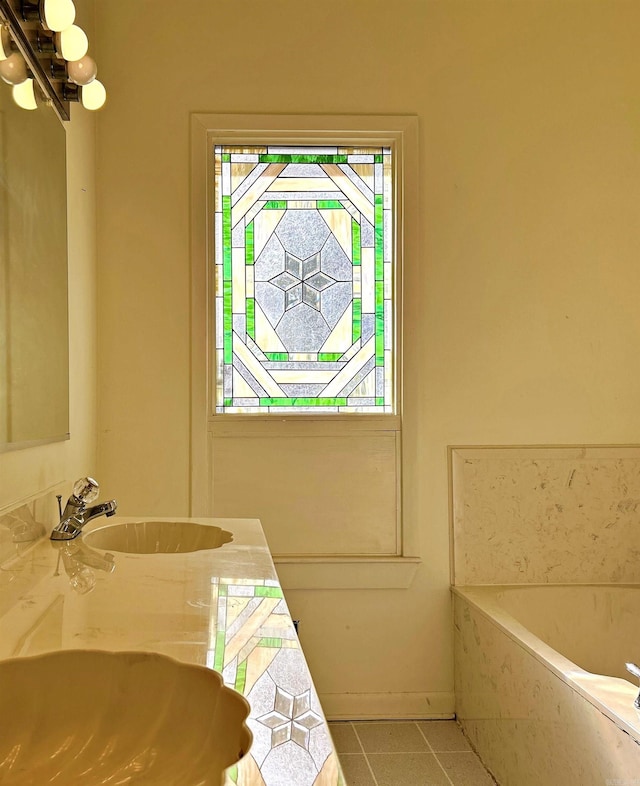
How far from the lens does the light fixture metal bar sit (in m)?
1.33

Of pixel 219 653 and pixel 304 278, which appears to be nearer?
pixel 219 653

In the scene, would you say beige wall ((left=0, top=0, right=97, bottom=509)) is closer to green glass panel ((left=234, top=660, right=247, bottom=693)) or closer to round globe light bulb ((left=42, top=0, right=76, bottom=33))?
round globe light bulb ((left=42, top=0, right=76, bottom=33))

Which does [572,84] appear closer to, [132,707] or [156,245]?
[156,245]

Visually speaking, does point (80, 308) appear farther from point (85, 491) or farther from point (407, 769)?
point (407, 769)

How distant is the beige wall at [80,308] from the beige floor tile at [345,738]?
1.20 meters

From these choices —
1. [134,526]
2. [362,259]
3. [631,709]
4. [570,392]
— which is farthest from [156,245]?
[631,709]

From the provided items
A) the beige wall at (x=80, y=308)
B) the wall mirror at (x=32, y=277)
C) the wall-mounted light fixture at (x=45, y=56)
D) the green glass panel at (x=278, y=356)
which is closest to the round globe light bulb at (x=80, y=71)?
the wall-mounted light fixture at (x=45, y=56)

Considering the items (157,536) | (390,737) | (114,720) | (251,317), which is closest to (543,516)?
(390,737)

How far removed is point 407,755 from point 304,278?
1677 mm

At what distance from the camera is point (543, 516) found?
246 centimetres

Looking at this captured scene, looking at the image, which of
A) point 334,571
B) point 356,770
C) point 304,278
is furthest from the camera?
point 304,278

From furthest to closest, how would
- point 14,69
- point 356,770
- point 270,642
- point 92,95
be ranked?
point 356,770
point 92,95
point 14,69
point 270,642

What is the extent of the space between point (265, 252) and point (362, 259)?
365mm

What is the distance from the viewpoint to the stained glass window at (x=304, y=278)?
8.14 feet
